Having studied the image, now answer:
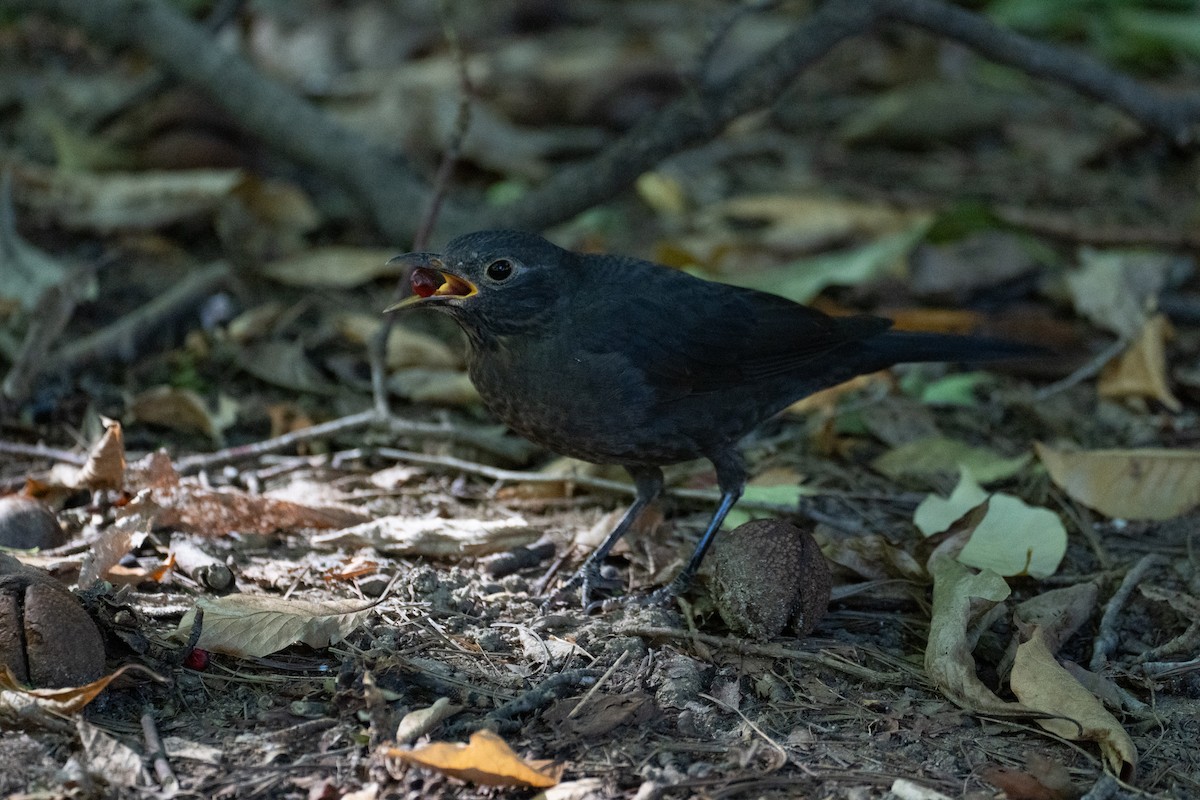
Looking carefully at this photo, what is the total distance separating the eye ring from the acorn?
113 cm

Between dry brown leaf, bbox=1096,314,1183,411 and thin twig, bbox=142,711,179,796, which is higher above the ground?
thin twig, bbox=142,711,179,796

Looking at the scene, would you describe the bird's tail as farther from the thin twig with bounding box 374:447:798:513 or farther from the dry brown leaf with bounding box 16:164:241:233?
the dry brown leaf with bounding box 16:164:241:233

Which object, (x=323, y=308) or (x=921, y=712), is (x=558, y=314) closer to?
(x=921, y=712)

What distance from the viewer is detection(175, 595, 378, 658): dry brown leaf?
3.18m

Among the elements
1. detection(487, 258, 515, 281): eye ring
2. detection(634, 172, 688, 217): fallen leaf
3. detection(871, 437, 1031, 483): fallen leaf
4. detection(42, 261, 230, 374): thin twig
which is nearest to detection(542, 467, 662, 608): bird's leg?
detection(487, 258, 515, 281): eye ring

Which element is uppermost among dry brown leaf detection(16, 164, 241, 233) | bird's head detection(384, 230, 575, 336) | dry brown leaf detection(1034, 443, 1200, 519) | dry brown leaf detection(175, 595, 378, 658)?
bird's head detection(384, 230, 575, 336)

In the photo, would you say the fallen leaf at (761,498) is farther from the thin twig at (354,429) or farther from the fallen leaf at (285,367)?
the fallen leaf at (285,367)

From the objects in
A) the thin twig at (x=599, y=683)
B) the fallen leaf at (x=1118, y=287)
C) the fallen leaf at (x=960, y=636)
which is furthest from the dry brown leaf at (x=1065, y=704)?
the fallen leaf at (x=1118, y=287)

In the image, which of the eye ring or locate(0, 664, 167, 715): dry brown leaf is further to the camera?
the eye ring

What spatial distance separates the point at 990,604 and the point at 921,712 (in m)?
0.41

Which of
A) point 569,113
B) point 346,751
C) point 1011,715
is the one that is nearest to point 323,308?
point 569,113

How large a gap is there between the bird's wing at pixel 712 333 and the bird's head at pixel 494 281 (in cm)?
24

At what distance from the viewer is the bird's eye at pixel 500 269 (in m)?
3.95

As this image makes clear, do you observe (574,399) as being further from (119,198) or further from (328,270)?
(119,198)
